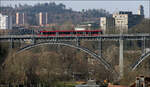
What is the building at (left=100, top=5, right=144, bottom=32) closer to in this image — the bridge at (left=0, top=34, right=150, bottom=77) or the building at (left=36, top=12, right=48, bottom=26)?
the bridge at (left=0, top=34, right=150, bottom=77)

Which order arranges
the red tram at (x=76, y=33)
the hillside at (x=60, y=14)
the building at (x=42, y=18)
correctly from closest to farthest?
the red tram at (x=76, y=33) < the hillside at (x=60, y=14) < the building at (x=42, y=18)

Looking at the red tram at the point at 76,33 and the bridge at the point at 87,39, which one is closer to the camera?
the bridge at the point at 87,39

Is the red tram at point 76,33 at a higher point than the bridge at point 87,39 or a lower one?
higher

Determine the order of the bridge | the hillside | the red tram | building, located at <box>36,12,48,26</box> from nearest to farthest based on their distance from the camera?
the bridge < the red tram < the hillside < building, located at <box>36,12,48,26</box>

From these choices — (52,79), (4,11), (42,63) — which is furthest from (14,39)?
(4,11)

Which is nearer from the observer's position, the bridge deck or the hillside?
the bridge deck

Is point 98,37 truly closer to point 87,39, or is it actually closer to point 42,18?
point 87,39

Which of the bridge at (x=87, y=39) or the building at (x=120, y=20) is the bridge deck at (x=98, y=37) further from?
the building at (x=120, y=20)

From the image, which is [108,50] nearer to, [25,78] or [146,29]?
[146,29]

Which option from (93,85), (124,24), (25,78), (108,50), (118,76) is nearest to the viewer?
(93,85)

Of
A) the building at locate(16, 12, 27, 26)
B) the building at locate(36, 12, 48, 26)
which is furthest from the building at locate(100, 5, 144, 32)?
the building at locate(36, 12, 48, 26)

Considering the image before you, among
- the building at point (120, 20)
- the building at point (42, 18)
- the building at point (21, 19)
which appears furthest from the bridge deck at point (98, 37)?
the building at point (42, 18)
